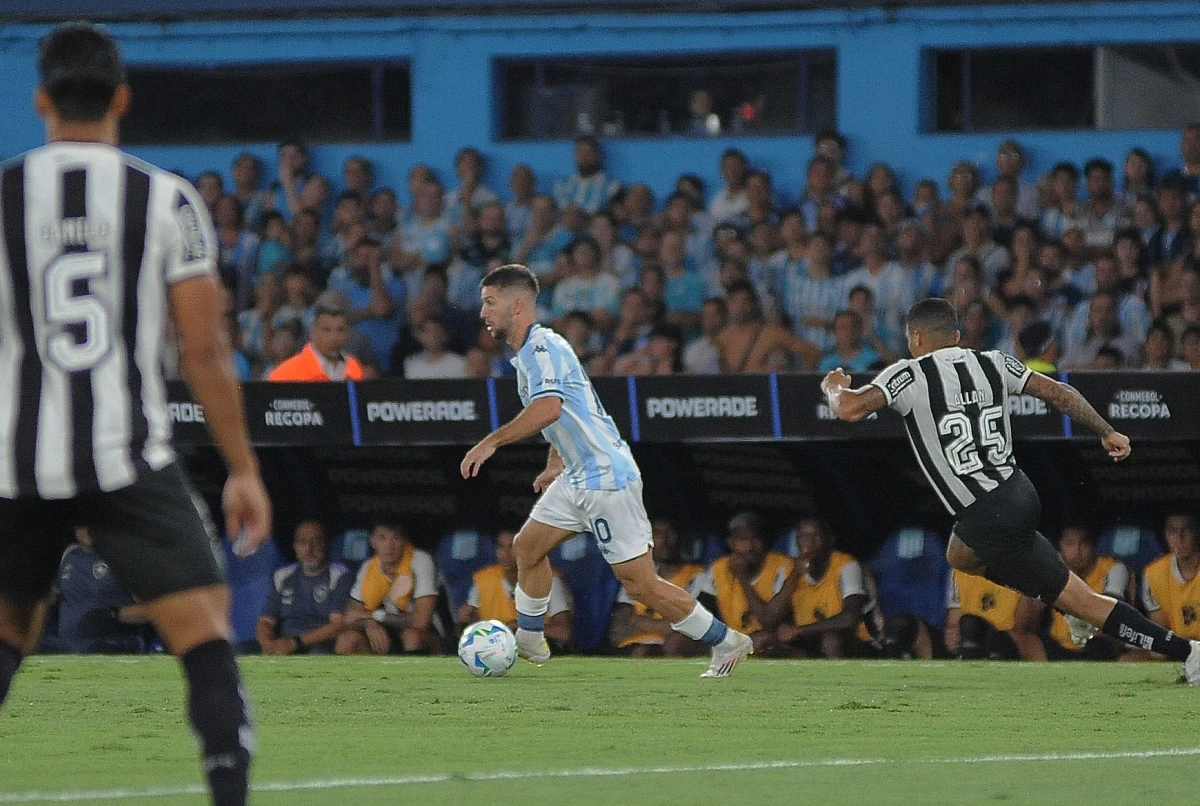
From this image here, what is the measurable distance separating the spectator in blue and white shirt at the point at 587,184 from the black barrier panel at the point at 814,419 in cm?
408

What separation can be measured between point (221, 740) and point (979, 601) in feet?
30.5

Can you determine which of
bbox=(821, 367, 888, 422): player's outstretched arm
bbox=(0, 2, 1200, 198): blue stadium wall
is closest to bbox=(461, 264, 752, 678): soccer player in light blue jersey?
bbox=(821, 367, 888, 422): player's outstretched arm

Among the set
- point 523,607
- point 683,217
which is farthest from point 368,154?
point 523,607

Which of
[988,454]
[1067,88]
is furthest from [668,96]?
[988,454]

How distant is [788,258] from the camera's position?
1516 centimetres

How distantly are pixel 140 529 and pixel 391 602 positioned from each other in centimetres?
938

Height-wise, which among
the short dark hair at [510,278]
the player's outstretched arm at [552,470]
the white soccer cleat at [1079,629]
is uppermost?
A: the short dark hair at [510,278]

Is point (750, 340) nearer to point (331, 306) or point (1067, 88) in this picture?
point (331, 306)

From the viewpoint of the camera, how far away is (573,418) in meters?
10.4

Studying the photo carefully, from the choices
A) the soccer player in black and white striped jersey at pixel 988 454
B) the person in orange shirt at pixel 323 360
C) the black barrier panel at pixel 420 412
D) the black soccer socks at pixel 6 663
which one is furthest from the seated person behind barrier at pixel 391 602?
the black soccer socks at pixel 6 663

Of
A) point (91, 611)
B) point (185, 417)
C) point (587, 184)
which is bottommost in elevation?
point (91, 611)

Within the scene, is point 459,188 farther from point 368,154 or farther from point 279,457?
point 279,457

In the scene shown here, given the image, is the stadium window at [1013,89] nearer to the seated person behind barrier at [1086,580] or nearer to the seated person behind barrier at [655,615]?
the seated person behind barrier at [1086,580]

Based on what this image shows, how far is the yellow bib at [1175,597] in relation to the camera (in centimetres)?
1271
